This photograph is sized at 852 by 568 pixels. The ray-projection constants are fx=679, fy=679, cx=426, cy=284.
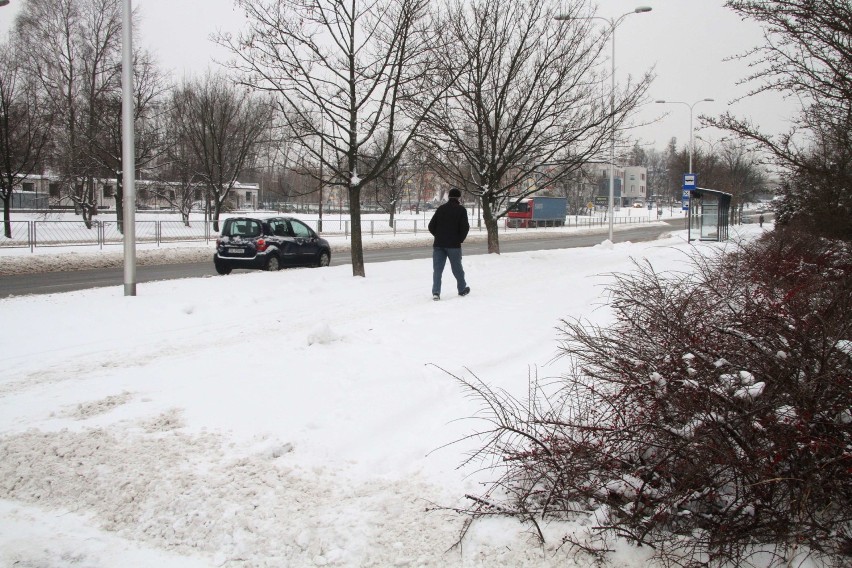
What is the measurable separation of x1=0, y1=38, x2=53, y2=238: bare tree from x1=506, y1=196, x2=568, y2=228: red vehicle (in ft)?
117

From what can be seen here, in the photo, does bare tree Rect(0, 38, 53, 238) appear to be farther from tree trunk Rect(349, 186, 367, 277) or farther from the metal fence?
tree trunk Rect(349, 186, 367, 277)

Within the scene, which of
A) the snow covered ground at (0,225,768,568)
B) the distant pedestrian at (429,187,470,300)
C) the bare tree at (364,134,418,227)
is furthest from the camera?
the bare tree at (364,134,418,227)

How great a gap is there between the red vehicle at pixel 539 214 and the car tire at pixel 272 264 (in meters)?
41.3

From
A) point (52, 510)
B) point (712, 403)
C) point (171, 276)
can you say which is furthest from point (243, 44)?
point (712, 403)

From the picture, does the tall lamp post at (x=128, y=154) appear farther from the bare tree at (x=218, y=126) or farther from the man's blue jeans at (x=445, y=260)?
the bare tree at (x=218, y=126)

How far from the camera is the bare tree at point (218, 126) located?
Answer: 3847 cm

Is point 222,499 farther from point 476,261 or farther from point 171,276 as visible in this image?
point 171,276

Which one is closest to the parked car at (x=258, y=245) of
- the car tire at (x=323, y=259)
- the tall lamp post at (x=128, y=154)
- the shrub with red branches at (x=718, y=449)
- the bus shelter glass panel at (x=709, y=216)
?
the car tire at (x=323, y=259)

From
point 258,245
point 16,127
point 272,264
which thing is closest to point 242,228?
point 258,245

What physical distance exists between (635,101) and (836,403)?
18.6m

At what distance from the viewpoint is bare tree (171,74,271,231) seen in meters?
38.5

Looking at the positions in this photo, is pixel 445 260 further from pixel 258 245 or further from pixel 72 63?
pixel 72 63

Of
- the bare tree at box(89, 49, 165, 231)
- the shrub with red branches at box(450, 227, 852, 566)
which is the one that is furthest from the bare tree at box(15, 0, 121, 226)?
the shrub with red branches at box(450, 227, 852, 566)

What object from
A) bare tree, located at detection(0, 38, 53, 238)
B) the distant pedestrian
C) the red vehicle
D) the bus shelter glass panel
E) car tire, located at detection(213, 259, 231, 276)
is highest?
bare tree, located at detection(0, 38, 53, 238)
